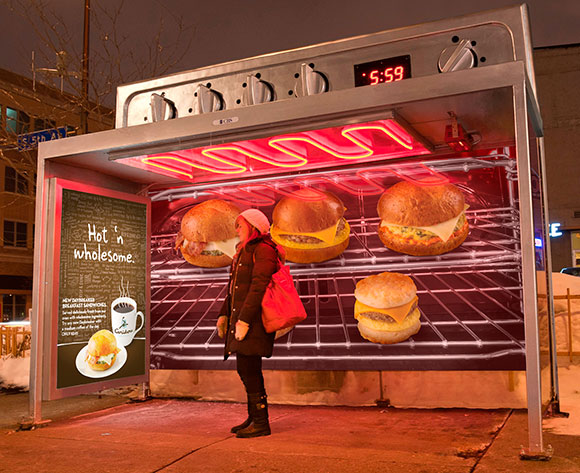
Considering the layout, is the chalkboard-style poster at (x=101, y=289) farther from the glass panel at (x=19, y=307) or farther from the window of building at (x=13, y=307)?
the glass panel at (x=19, y=307)

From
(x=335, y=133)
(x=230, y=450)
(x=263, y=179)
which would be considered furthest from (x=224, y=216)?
(x=230, y=450)

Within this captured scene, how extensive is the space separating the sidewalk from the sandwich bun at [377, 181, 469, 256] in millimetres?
1690

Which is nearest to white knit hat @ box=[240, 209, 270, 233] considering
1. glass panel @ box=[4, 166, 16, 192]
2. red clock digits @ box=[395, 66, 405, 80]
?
red clock digits @ box=[395, 66, 405, 80]

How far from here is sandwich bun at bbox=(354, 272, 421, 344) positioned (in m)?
6.78

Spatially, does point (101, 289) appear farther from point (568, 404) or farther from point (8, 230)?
point (8, 230)

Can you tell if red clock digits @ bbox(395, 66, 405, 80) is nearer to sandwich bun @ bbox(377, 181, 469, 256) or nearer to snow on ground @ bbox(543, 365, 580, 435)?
sandwich bun @ bbox(377, 181, 469, 256)

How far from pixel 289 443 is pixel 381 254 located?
2463 mm

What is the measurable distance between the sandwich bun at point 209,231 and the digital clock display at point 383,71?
257 centimetres

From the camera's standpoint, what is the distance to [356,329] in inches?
279

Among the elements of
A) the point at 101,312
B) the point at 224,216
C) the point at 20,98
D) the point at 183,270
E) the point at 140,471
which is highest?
the point at 20,98

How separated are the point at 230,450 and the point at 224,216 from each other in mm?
3358

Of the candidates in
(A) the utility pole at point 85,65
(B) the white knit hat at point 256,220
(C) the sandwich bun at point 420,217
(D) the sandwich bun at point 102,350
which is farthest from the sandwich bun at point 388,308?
(A) the utility pole at point 85,65

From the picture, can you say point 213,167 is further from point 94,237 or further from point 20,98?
point 20,98

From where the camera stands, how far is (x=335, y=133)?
6074 millimetres
